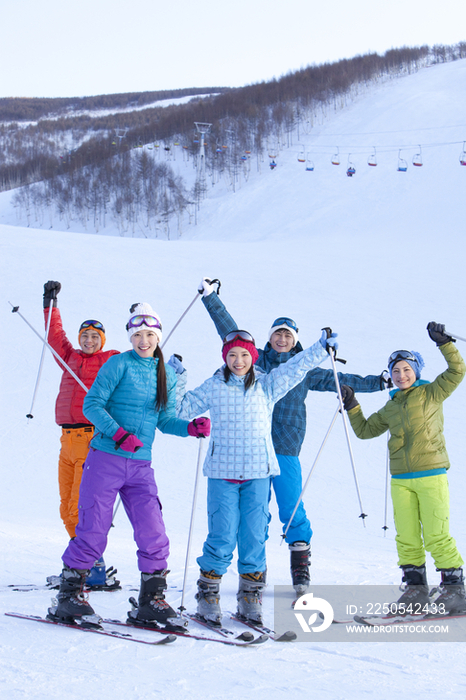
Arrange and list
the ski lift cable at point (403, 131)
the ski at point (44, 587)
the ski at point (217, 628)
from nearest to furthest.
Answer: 1. the ski at point (217, 628)
2. the ski at point (44, 587)
3. the ski lift cable at point (403, 131)

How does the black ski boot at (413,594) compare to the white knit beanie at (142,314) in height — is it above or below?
below

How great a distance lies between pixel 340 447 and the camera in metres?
7.50

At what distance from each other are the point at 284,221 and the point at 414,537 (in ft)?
90.2

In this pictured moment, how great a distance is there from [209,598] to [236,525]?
1.14 feet

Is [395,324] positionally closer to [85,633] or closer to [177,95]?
[85,633]

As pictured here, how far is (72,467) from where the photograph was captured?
347 cm

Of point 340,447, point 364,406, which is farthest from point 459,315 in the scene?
point 340,447

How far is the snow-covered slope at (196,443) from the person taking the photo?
2137 mm

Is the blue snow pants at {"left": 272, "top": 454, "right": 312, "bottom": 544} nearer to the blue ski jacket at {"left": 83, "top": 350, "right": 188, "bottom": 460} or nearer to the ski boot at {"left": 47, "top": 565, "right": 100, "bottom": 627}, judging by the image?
the blue ski jacket at {"left": 83, "top": 350, "right": 188, "bottom": 460}

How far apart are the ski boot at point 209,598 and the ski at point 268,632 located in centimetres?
11

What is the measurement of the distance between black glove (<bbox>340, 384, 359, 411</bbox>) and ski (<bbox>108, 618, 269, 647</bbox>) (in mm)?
1388

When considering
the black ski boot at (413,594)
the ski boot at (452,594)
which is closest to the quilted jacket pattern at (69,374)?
the black ski boot at (413,594)

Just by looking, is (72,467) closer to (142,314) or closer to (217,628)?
(142,314)

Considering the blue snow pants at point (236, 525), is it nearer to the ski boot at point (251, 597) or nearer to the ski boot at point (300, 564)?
the ski boot at point (251, 597)
